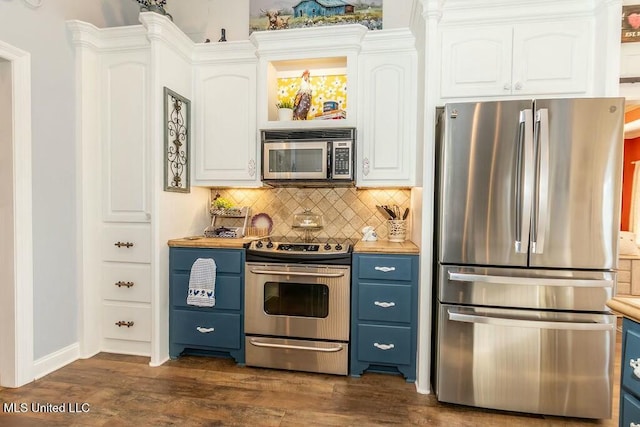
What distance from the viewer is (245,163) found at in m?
2.91

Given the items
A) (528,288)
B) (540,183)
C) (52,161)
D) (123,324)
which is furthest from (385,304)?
(52,161)

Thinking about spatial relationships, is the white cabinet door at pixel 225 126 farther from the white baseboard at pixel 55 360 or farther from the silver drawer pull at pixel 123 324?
the white baseboard at pixel 55 360

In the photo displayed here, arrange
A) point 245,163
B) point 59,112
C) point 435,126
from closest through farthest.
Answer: point 435,126, point 59,112, point 245,163

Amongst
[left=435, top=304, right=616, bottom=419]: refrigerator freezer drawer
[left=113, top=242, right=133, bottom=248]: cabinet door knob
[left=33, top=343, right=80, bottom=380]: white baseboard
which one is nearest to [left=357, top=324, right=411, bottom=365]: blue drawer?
[left=435, top=304, right=616, bottom=419]: refrigerator freezer drawer

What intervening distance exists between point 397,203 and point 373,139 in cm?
65

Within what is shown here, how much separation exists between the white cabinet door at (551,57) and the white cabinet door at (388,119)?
0.72 m

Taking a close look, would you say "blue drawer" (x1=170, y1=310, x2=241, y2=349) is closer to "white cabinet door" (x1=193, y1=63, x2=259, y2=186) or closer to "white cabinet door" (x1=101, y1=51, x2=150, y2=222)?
"white cabinet door" (x1=101, y1=51, x2=150, y2=222)

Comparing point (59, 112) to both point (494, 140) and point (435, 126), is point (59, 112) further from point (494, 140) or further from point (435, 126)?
point (494, 140)

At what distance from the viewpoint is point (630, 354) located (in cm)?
106

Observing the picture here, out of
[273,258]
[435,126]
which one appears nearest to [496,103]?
[435,126]

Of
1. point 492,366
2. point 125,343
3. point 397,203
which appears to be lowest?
point 125,343

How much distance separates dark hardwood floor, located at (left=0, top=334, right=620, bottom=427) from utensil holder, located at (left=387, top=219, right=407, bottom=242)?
105cm

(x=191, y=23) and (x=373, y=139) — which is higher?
(x=191, y=23)

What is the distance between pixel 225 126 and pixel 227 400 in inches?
81.4
